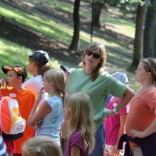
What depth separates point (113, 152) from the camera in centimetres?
584

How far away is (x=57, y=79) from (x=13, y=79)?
74cm

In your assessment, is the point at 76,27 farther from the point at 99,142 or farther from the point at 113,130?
the point at 99,142

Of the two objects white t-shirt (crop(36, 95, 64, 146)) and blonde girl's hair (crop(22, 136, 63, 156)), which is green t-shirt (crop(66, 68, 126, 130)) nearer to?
white t-shirt (crop(36, 95, 64, 146))

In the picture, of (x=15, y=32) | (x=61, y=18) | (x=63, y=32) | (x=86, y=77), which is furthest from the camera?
(x=61, y=18)

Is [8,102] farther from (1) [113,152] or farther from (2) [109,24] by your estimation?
(2) [109,24]

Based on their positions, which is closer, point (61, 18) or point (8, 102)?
point (8, 102)

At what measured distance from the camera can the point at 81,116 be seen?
13.8 ft

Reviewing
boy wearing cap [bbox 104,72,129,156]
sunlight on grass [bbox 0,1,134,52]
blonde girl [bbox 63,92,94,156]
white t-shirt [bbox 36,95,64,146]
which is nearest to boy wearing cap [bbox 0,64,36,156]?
white t-shirt [bbox 36,95,64,146]

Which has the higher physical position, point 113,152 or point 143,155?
point 143,155

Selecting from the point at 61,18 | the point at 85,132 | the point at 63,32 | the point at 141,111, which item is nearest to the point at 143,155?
the point at 141,111

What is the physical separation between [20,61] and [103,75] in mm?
7879

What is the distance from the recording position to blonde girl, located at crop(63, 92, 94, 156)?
4152mm

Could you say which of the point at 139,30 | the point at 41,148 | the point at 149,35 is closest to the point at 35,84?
the point at 41,148

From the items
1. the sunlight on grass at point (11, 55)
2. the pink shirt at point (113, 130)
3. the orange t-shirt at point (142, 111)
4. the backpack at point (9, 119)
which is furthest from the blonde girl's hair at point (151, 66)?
the sunlight on grass at point (11, 55)
